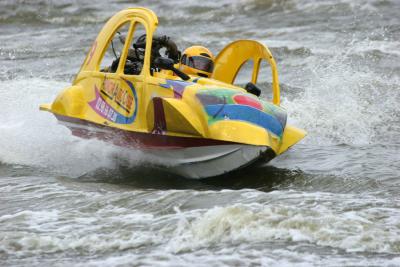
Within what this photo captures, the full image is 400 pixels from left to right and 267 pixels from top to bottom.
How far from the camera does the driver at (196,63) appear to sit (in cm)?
1003

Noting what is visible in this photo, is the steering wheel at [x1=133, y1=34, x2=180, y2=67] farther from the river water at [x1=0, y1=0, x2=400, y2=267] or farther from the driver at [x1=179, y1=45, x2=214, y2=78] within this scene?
the river water at [x1=0, y1=0, x2=400, y2=267]

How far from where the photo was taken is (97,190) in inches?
336

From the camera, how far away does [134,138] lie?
30.1ft

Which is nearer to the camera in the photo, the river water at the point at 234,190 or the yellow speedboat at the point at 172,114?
the river water at the point at 234,190

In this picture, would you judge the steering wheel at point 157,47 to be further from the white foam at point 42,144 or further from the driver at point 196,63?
the white foam at point 42,144

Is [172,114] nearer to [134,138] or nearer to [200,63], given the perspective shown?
[134,138]

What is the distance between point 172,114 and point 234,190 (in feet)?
3.28

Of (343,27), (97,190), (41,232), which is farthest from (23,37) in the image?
(41,232)

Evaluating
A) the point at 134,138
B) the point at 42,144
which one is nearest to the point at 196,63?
the point at 134,138

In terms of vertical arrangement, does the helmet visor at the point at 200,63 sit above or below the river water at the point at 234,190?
above

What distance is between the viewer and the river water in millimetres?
6344

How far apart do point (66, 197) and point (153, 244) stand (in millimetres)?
1966

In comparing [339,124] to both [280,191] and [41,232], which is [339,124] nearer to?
[280,191]

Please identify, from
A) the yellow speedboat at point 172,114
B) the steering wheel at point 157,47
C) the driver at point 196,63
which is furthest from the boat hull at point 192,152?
the driver at point 196,63
